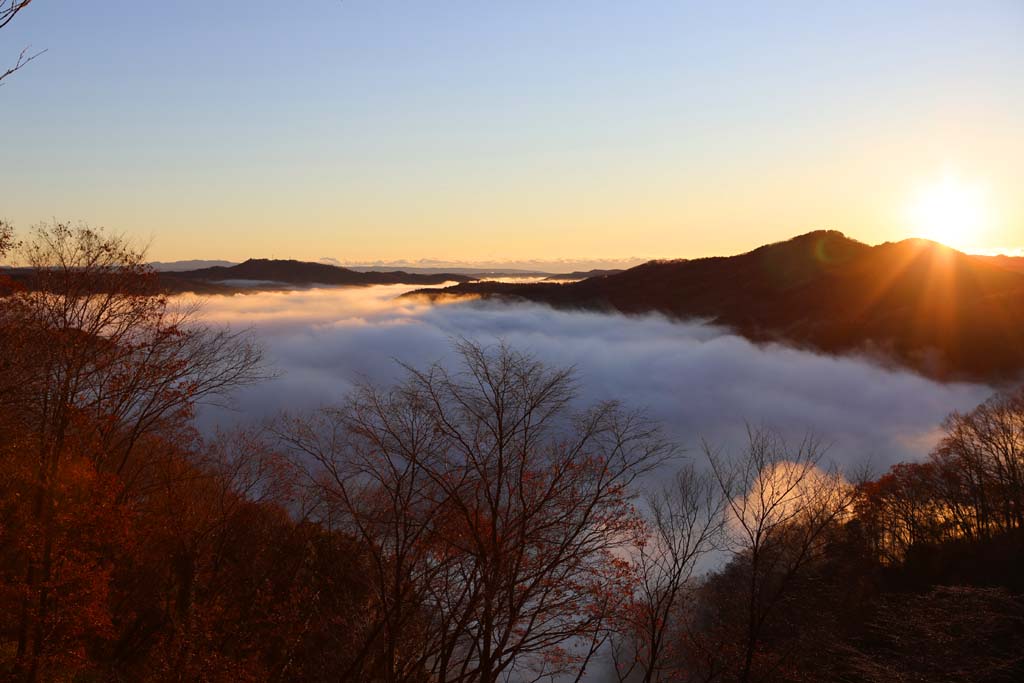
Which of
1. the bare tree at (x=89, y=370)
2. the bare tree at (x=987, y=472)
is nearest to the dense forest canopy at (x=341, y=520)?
the bare tree at (x=89, y=370)

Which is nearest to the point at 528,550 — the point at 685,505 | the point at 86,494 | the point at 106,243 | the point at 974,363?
the point at 685,505

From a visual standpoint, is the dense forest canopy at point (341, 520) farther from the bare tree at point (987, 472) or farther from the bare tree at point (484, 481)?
the bare tree at point (987, 472)

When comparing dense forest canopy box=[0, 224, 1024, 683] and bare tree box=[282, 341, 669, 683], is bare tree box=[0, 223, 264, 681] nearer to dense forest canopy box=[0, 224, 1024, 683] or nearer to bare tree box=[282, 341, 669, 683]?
dense forest canopy box=[0, 224, 1024, 683]

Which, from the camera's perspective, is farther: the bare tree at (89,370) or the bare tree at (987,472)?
the bare tree at (987,472)

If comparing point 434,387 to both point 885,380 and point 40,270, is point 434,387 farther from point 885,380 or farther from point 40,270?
point 885,380

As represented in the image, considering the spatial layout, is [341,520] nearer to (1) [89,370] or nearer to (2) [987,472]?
(1) [89,370]

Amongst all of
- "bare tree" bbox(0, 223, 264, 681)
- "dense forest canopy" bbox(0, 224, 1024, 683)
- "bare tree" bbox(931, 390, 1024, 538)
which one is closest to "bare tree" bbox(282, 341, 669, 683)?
"dense forest canopy" bbox(0, 224, 1024, 683)
